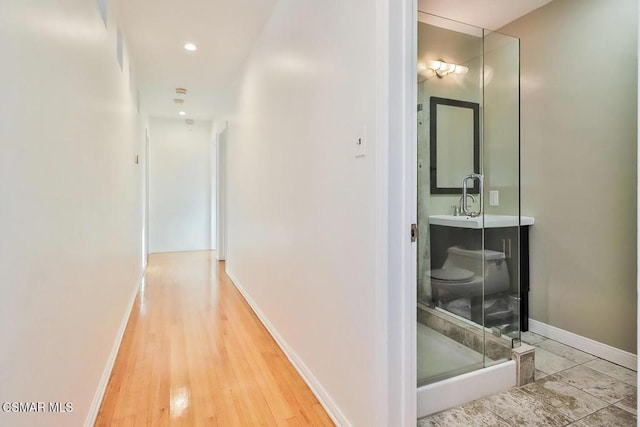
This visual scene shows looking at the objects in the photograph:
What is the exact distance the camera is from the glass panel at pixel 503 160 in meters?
2.66

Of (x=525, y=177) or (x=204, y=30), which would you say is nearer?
(x=525, y=177)

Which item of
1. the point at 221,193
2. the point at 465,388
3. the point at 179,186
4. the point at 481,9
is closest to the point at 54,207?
the point at 465,388

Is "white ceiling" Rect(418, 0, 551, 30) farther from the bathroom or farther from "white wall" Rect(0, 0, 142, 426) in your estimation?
"white wall" Rect(0, 0, 142, 426)

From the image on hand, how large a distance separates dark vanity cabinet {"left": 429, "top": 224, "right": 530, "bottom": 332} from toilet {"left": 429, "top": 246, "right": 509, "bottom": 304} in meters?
0.04

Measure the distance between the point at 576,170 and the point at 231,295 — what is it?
10.9 ft

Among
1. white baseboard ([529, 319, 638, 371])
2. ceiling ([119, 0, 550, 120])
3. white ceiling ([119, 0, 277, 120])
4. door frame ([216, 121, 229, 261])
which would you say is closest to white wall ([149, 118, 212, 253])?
door frame ([216, 121, 229, 261])

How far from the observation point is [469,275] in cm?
264

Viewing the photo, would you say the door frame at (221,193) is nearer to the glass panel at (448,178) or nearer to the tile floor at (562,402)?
the glass panel at (448,178)

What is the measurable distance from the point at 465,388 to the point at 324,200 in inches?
47.4

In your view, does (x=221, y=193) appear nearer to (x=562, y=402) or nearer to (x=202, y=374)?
(x=202, y=374)

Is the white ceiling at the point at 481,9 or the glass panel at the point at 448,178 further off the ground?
the white ceiling at the point at 481,9

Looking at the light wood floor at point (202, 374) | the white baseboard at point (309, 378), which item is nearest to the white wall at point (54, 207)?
the light wood floor at point (202, 374)

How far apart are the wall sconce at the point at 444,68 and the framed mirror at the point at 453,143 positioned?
0.20 metres

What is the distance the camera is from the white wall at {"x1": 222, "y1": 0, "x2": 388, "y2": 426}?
1.45 meters
